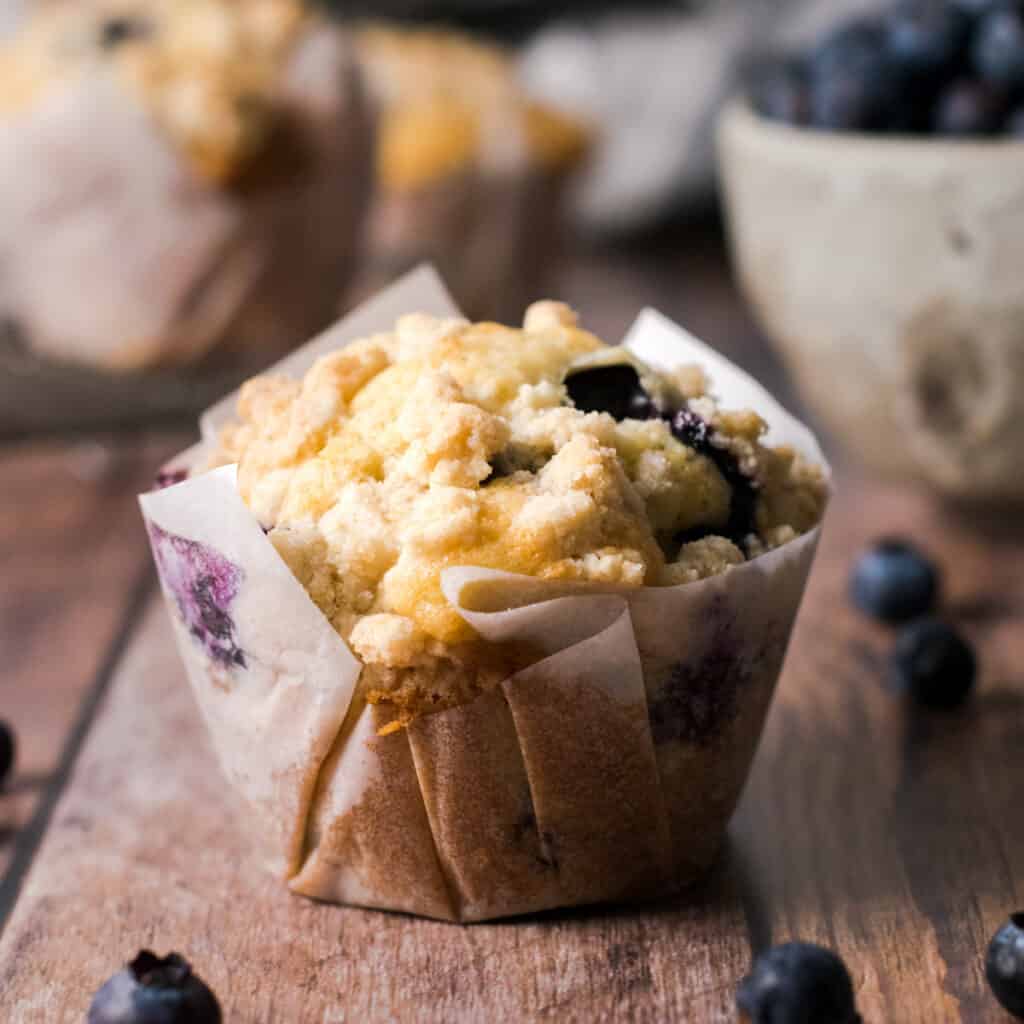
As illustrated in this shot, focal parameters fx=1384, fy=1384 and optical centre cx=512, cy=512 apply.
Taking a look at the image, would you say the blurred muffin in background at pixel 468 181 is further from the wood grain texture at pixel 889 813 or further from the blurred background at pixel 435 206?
the wood grain texture at pixel 889 813

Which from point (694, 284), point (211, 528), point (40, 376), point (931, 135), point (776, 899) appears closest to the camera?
point (211, 528)

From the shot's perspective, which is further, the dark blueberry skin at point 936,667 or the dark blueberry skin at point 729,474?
the dark blueberry skin at point 936,667

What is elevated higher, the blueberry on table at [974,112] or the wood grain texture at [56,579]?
the blueberry on table at [974,112]

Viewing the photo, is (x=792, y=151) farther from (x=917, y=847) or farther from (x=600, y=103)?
(x=600, y=103)

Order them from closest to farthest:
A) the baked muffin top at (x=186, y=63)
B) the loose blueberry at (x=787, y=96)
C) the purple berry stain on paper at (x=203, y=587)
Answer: the purple berry stain on paper at (x=203, y=587) < the loose blueberry at (x=787, y=96) < the baked muffin top at (x=186, y=63)

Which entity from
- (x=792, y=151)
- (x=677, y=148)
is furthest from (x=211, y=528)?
(x=677, y=148)

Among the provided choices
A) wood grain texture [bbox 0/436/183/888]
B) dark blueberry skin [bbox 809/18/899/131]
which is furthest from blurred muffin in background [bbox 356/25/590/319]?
dark blueberry skin [bbox 809/18/899/131]

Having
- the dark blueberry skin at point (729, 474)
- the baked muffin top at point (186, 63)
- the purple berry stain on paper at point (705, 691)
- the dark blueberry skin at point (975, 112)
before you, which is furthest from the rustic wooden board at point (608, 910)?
the baked muffin top at point (186, 63)
